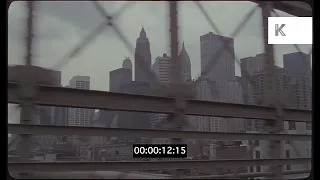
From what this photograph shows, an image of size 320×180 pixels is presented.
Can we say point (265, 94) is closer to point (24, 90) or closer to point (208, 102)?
point (208, 102)

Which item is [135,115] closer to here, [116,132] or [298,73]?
[116,132]

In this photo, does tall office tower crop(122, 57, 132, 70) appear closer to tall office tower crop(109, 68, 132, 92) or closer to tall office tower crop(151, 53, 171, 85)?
tall office tower crop(109, 68, 132, 92)

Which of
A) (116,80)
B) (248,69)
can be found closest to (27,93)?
(116,80)

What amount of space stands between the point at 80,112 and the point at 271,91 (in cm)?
158

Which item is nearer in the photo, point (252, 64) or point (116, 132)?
point (116, 132)

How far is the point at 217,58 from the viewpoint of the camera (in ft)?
9.51

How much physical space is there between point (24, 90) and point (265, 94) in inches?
73.9

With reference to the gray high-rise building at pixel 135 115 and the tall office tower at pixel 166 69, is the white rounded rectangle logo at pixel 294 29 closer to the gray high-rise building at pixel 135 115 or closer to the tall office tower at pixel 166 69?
the tall office tower at pixel 166 69

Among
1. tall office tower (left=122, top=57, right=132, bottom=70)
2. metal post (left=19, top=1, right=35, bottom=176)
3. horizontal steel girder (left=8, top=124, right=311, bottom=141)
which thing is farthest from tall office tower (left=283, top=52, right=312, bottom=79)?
metal post (left=19, top=1, right=35, bottom=176)

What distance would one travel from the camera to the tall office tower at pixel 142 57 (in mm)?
Result: 2631

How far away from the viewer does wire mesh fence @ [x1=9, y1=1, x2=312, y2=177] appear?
A: 2.43m
